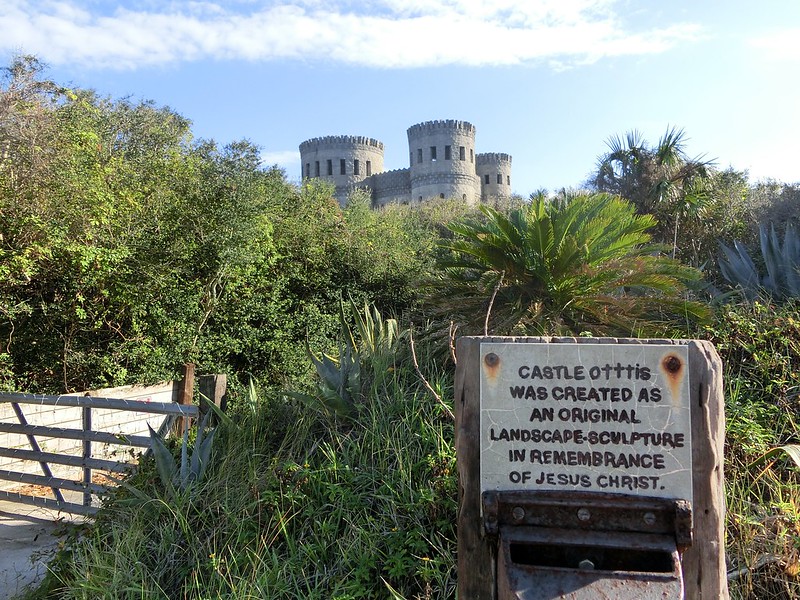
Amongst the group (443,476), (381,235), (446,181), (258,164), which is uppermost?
(446,181)

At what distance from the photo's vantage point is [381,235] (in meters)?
12.5

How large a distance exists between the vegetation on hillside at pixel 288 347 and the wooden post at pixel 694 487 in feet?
2.53

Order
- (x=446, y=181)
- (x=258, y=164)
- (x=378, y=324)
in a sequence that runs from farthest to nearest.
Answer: (x=446, y=181)
(x=258, y=164)
(x=378, y=324)

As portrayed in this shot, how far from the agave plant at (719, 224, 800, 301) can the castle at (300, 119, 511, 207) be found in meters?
42.0

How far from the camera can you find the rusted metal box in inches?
68.9

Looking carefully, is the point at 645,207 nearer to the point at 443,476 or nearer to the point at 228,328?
the point at 228,328

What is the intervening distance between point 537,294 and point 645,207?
9874mm

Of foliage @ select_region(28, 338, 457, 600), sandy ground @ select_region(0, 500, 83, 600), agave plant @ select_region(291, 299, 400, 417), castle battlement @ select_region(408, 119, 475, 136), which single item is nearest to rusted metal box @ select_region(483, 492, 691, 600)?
foliage @ select_region(28, 338, 457, 600)

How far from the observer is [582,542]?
6.03 feet

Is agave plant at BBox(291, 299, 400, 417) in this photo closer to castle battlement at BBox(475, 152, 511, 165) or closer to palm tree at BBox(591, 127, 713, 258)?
palm tree at BBox(591, 127, 713, 258)

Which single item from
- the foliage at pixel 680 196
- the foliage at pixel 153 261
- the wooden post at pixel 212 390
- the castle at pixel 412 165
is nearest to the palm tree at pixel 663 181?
the foliage at pixel 680 196

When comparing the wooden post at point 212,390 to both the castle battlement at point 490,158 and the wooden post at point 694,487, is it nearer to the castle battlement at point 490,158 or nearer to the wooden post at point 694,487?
the wooden post at point 694,487

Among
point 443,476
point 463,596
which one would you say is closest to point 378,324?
point 443,476

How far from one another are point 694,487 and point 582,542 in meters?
0.41
